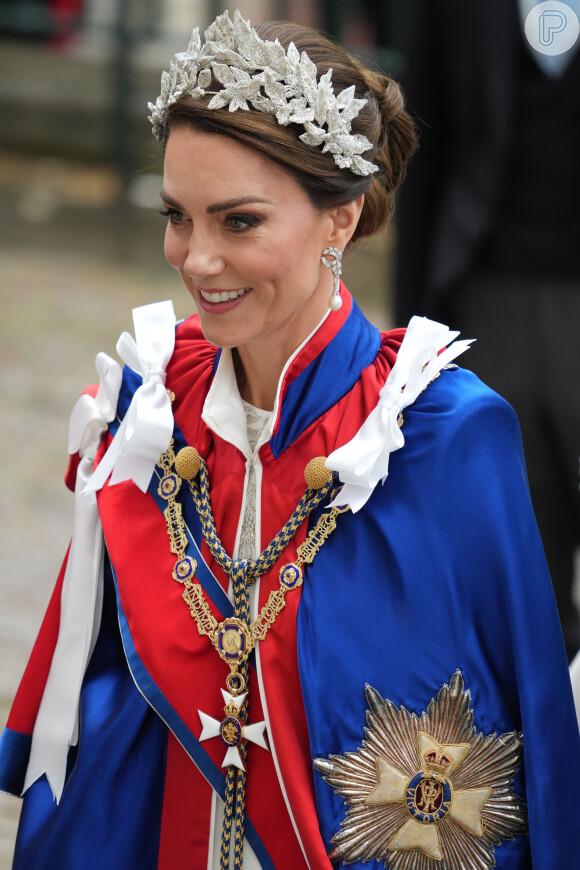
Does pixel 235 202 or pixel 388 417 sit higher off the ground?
Answer: pixel 235 202

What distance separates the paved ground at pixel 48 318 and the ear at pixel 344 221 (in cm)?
26

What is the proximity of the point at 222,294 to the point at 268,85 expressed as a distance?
0.34 metres

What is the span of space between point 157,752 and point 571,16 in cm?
255

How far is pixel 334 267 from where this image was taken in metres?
2.28

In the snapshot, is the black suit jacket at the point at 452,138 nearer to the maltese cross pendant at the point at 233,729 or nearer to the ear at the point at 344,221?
the ear at the point at 344,221

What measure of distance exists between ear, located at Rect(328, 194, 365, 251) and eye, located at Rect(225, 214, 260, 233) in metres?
0.16

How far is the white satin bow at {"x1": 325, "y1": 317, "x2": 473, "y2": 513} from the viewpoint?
2188 millimetres

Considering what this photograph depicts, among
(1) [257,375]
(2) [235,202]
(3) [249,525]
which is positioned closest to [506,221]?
(1) [257,375]

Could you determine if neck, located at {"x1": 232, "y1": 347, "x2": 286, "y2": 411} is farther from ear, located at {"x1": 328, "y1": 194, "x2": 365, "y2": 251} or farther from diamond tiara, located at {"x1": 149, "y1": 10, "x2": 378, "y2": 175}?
diamond tiara, located at {"x1": 149, "y1": 10, "x2": 378, "y2": 175}

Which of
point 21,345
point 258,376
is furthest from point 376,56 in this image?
point 258,376

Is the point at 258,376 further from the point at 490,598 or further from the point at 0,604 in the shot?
the point at 0,604

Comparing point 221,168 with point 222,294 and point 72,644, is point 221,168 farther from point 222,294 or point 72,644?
point 72,644

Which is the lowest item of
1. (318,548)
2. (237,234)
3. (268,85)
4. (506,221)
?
(318,548)

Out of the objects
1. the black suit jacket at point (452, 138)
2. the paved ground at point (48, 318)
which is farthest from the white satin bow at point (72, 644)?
the black suit jacket at point (452, 138)
